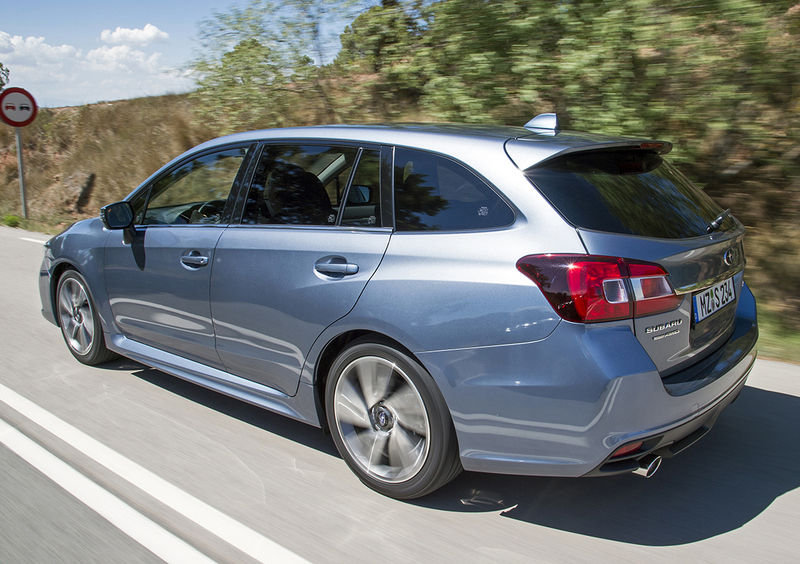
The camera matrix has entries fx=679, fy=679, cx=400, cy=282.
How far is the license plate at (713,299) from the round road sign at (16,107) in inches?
545

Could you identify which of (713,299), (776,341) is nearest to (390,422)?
(713,299)

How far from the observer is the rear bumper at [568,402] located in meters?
2.39

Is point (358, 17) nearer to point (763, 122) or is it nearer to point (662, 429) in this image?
point (763, 122)

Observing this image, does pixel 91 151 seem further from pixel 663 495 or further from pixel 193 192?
pixel 663 495

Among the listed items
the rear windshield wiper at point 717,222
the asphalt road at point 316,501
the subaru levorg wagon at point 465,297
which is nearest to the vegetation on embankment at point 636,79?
the rear windshield wiper at point 717,222

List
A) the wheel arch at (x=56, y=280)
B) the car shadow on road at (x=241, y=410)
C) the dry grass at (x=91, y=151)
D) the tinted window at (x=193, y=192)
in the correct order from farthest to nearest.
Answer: the dry grass at (x=91, y=151)
the wheel arch at (x=56, y=280)
the tinted window at (x=193, y=192)
the car shadow on road at (x=241, y=410)

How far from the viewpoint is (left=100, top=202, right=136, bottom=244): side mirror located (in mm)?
4164

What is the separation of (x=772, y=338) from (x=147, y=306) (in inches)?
174

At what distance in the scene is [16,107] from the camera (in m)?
13.3

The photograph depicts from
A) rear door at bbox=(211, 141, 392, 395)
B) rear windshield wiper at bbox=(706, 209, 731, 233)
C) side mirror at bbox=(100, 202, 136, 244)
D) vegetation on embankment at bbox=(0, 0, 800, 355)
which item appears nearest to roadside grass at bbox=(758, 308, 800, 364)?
vegetation on embankment at bbox=(0, 0, 800, 355)

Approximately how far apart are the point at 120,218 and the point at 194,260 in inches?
31.0

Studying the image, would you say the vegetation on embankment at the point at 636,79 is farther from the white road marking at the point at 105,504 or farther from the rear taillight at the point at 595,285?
the white road marking at the point at 105,504

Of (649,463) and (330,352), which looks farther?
(330,352)

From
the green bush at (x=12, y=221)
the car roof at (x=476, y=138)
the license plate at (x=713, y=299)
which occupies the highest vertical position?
the car roof at (x=476, y=138)
